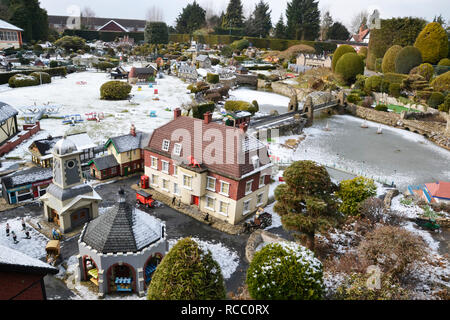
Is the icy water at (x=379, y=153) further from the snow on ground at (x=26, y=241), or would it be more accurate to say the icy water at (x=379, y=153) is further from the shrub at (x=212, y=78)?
the shrub at (x=212, y=78)

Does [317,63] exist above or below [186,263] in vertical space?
above

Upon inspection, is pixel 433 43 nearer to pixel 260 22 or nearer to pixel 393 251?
pixel 393 251

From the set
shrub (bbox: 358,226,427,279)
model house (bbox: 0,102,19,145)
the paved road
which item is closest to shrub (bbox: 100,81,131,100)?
model house (bbox: 0,102,19,145)

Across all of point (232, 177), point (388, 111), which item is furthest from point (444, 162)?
point (232, 177)

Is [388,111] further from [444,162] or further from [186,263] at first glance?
[186,263]

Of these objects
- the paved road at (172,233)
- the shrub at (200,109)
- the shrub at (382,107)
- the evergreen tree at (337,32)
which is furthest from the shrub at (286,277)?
the evergreen tree at (337,32)

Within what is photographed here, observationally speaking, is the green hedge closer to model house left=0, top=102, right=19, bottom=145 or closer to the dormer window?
model house left=0, top=102, right=19, bottom=145
